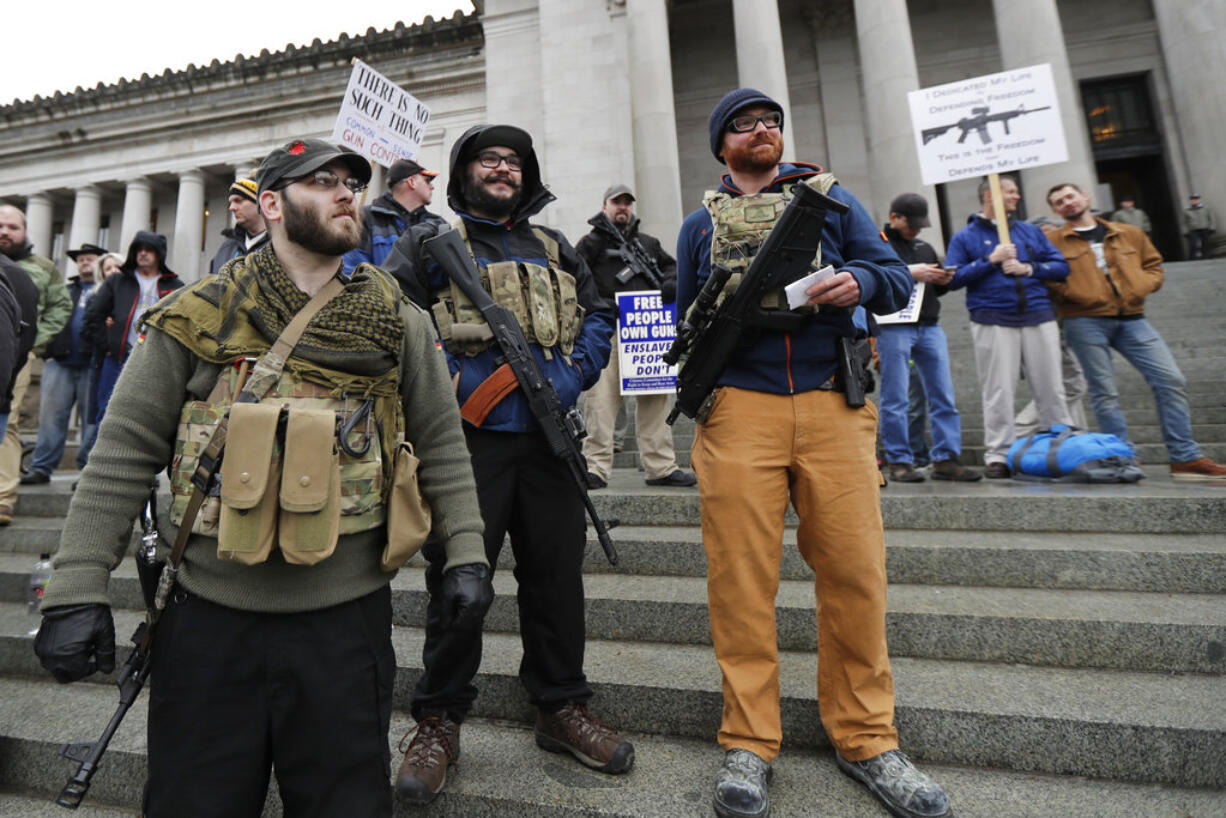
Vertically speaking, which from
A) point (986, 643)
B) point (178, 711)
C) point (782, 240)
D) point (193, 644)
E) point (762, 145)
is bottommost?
point (986, 643)

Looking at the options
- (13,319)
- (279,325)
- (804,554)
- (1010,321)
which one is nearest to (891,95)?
(1010,321)

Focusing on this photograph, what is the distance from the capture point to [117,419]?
148 cm

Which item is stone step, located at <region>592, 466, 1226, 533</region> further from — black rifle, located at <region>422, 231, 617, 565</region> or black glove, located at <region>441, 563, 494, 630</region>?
black glove, located at <region>441, 563, 494, 630</region>

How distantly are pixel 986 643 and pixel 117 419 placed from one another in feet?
11.2

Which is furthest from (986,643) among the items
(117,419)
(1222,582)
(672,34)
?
(672,34)

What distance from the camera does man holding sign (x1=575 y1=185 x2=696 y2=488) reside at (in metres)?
4.96

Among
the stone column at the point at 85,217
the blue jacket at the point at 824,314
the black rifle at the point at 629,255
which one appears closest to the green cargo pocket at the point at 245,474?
the blue jacket at the point at 824,314

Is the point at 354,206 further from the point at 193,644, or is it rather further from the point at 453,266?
the point at 193,644

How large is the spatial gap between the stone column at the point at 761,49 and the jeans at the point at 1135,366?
7768 millimetres

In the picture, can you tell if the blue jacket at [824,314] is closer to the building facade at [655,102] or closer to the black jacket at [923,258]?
the black jacket at [923,258]

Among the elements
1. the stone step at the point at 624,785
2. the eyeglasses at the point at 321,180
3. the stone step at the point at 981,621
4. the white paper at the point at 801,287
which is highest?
the eyeglasses at the point at 321,180

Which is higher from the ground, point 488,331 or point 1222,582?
point 488,331

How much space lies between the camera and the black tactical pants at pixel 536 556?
7.63ft

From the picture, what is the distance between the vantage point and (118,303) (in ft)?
18.4
